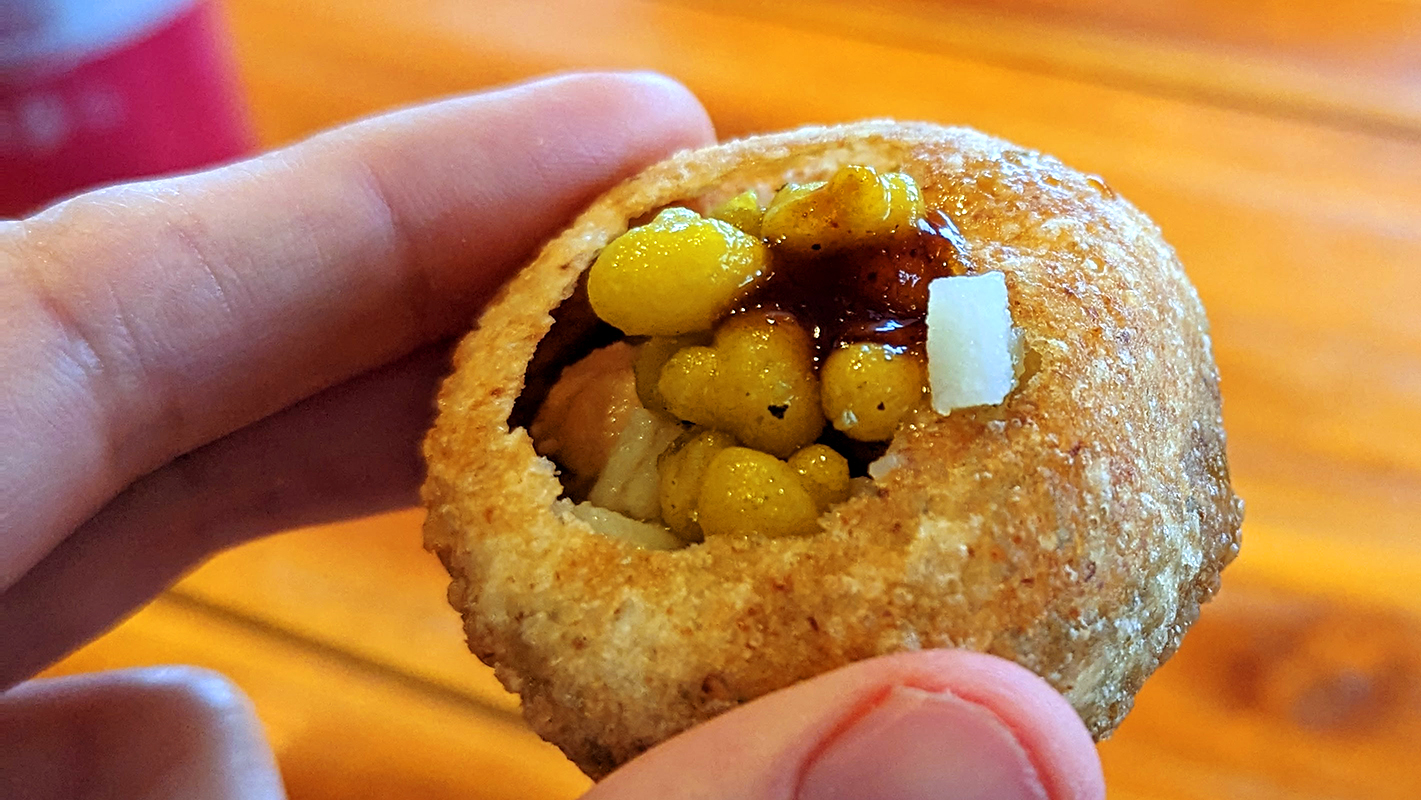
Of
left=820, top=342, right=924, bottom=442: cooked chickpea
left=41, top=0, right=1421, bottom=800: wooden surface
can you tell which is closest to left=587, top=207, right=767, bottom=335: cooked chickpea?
left=820, top=342, right=924, bottom=442: cooked chickpea

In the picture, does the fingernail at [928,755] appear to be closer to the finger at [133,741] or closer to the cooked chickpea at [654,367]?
the cooked chickpea at [654,367]

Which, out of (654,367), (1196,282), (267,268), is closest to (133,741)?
(267,268)

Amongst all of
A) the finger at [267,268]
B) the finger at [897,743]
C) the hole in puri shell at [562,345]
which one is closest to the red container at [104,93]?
the finger at [267,268]

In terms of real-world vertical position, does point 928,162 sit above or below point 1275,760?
above

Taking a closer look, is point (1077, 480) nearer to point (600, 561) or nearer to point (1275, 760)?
point (600, 561)

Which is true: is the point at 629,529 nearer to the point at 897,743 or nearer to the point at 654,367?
the point at 654,367

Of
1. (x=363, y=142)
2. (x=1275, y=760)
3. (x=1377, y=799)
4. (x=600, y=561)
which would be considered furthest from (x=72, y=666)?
(x=1377, y=799)

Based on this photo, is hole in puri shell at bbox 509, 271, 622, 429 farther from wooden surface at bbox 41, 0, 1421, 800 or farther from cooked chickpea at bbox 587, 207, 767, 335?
wooden surface at bbox 41, 0, 1421, 800
